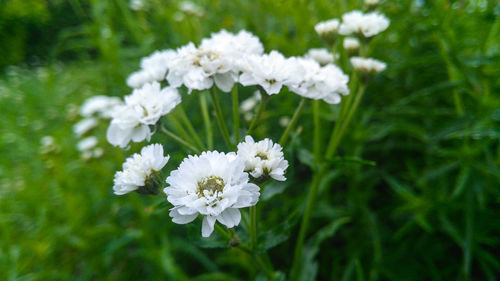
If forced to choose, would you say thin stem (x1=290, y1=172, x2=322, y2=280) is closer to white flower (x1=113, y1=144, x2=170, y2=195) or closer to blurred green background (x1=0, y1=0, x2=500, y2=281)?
blurred green background (x1=0, y1=0, x2=500, y2=281)

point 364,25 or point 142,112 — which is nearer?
point 142,112

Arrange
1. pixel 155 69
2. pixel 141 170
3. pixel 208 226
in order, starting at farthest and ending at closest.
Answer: pixel 155 69, pixel 141 170, pixel 208 226

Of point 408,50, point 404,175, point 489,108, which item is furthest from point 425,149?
point 408,50

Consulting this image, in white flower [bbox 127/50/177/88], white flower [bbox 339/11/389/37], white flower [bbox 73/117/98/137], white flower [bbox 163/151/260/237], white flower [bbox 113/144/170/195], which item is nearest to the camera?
white flower [bbox 163/151/260/237]

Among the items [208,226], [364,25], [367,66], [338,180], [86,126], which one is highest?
[86,126]

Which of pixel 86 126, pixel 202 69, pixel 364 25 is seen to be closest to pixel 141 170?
pixel 202 69

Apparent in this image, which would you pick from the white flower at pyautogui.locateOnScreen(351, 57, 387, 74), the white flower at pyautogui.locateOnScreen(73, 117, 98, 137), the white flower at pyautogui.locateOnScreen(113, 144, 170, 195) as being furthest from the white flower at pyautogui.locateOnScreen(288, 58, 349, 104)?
the white flower at pyautogui.locateOnScreen(73, 117, 98, 137)

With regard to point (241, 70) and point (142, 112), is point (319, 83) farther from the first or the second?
point (142, 112)

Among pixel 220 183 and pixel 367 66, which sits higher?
pixel 367 66
